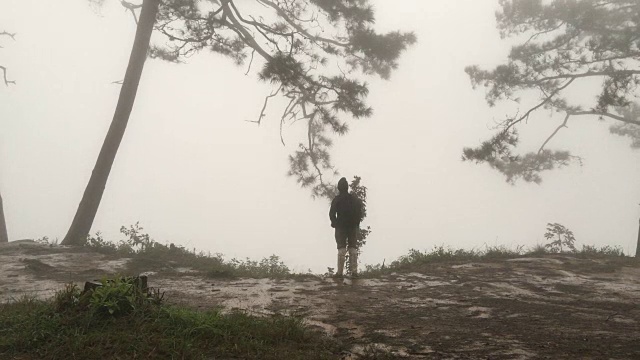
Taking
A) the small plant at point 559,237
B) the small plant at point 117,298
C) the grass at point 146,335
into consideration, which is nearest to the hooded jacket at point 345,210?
the grass at point 146,335

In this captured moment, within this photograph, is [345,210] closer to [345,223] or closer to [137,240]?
[345,223]

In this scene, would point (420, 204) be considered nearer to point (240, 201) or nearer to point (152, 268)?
point (240, 201)

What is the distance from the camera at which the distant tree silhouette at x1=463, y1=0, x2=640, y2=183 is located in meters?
12.1

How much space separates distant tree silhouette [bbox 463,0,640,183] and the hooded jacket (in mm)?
5842

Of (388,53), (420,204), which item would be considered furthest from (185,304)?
(420,204)

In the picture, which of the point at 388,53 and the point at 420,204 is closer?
the point at 388,53

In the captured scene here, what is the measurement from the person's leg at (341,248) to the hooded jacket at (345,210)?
0.12m

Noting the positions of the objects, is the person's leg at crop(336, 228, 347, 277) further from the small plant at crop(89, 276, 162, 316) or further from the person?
the small plant at crop(89, 276, 162, 316)

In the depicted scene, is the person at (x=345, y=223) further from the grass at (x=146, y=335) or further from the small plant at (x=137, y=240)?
the small plant at (x=137, y=240)

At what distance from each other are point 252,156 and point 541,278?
372ft

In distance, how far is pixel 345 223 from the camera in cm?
905

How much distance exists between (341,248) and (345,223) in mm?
487

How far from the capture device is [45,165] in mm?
86562

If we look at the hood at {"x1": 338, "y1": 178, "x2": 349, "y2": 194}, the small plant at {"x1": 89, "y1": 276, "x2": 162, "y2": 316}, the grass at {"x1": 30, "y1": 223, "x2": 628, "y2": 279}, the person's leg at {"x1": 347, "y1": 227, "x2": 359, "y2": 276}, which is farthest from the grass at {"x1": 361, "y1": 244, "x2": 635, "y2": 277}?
the small plant at {"x1": 89, "y1": 276, "x2": 162, "y2": 316}
